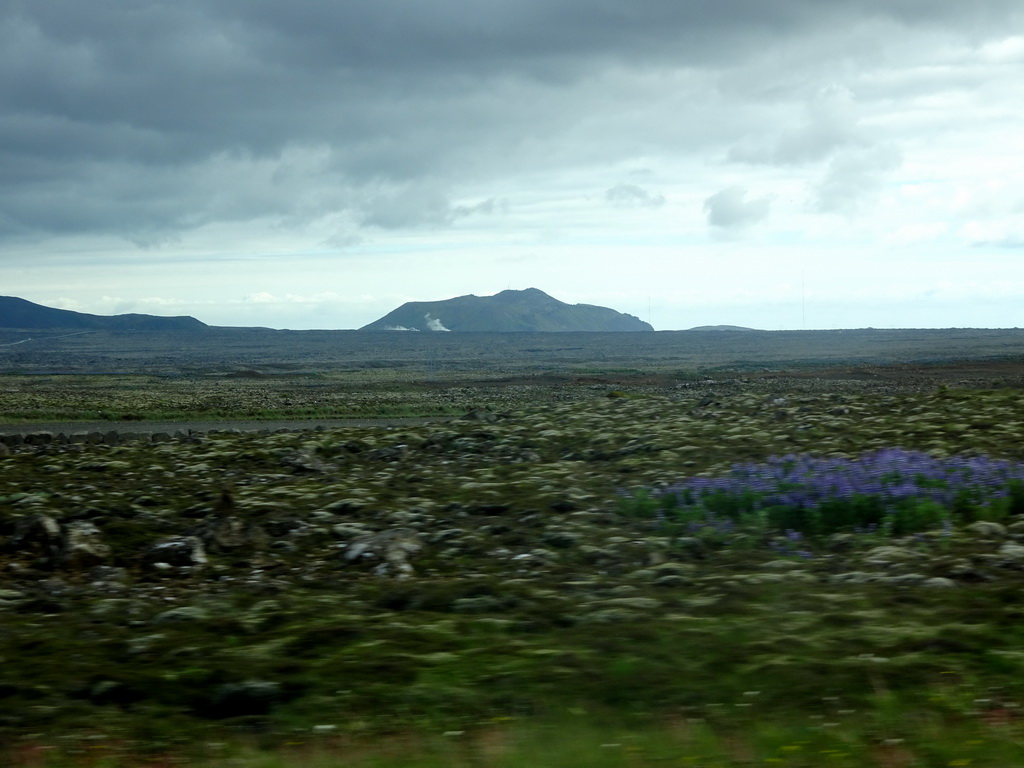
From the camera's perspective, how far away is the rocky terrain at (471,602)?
20.8 ft

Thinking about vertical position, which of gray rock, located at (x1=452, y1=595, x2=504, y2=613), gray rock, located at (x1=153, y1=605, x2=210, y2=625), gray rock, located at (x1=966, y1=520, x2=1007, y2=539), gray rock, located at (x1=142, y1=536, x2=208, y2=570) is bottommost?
gray rock, located at (x1=142, y1=536, x2=208, y2=570)

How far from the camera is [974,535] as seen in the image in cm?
1038

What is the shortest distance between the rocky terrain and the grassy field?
4 centimetres

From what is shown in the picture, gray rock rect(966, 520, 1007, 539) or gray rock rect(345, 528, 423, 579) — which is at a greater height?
gray rock rect(966, 520, 1007, 539)

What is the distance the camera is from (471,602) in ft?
28.1

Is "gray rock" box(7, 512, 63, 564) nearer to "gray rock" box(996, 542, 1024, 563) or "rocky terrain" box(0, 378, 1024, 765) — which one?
"rocky terrain" box(0, 378, 1024, 765)

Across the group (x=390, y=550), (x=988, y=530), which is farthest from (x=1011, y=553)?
(x=390, y=550)

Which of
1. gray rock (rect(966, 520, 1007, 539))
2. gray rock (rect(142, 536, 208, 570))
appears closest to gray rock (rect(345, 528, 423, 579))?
gray rock (rect(142, 536, 208, 570))

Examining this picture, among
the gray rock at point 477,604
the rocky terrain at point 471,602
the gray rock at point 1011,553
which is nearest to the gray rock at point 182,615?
the rocky terrain at point 471,602

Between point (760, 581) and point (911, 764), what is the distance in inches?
161

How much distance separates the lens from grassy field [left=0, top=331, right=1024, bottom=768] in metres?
5.70

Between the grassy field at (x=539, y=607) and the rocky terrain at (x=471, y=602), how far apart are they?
0.04m

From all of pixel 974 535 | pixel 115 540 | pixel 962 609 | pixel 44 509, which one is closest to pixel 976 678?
pixel 962 609

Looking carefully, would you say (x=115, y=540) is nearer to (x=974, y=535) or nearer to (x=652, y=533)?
(x=652, y=533)
